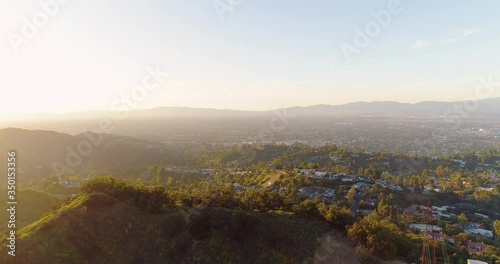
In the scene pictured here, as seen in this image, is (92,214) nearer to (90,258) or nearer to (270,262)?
(90,258)

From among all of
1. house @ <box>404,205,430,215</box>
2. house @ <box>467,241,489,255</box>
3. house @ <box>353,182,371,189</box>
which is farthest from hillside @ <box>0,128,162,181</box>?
house @ <box>467,241,489,255</box>

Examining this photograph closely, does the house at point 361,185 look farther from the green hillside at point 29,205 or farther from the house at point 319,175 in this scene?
the green hillside at point 29,205

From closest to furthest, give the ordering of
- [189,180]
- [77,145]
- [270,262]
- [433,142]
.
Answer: [270,262]
[189,180]
[77,145]
[433,142]

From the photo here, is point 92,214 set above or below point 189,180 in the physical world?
above

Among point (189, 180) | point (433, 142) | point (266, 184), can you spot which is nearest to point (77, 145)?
point (189, 180)

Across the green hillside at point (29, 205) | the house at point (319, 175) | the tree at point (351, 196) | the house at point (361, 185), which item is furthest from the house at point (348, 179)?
the green hillside at point (29, 205)

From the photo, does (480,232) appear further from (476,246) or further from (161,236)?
(161,236)

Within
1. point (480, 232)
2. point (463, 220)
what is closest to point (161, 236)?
point (480, 232)

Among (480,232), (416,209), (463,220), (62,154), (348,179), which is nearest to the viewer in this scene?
(480,232)
